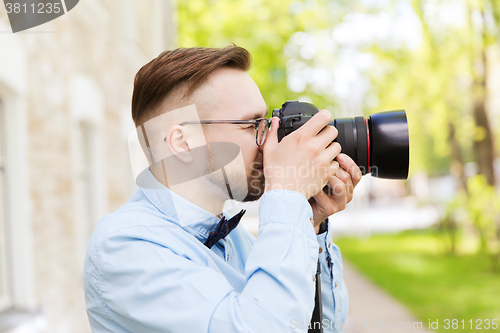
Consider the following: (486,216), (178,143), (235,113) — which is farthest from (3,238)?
(486,216)

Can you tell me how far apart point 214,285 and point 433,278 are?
22.3ft

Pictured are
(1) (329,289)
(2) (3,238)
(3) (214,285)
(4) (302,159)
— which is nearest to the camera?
(3) (214,285)

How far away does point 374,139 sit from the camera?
1.47 m

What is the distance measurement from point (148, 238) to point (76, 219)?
3.66m

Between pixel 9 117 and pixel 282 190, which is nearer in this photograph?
pixel 282 190

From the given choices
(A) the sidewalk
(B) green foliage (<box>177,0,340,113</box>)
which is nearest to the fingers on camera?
(A) the sidewalk

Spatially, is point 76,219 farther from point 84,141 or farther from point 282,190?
point 282,190

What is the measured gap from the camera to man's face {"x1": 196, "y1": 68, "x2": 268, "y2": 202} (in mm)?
1383

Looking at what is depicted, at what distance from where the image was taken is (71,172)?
429 cm

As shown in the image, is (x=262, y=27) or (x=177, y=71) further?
(x=262, y=27)

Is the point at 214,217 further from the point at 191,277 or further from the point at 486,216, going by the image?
the point at 486,216

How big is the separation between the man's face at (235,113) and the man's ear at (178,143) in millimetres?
73

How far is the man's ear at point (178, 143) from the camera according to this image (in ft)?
4.46

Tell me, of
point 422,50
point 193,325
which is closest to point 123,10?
point 422,50
